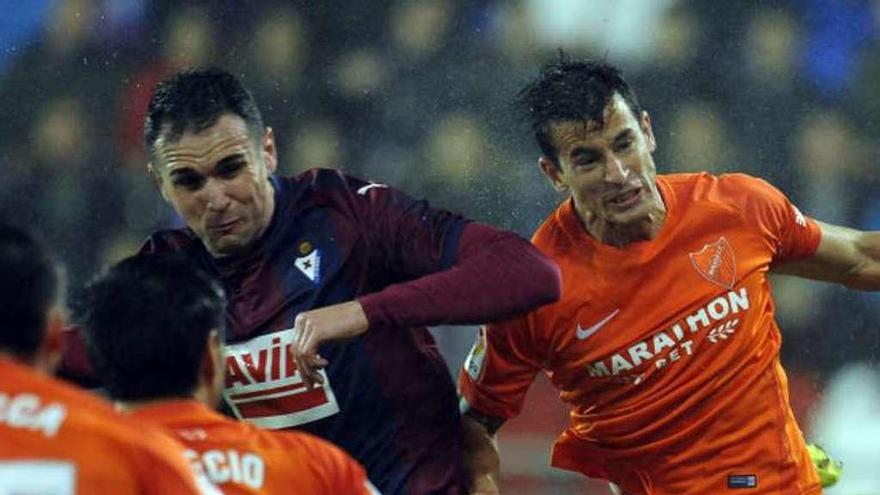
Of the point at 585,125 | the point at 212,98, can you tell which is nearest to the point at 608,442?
the point at 585,125

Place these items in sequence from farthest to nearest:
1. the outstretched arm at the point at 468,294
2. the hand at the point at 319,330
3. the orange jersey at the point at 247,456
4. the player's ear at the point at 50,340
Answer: the outstretched arm at the point at 468,294, the hand at the point at 319,330, the orange jersey at the point at 247,456, the player's ear at the point at 50,340

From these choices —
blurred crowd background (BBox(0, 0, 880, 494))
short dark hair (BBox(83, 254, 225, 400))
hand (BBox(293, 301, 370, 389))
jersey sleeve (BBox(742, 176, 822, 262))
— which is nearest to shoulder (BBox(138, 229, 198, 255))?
hand (BBox(293, 301, 370, 389))

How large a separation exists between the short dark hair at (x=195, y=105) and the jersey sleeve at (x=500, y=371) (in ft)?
1.90

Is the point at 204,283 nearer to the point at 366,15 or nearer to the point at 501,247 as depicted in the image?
the point at 501,247

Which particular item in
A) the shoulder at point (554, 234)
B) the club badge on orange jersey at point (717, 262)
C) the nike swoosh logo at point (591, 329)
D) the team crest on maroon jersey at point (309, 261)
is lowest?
the nike swoosh logo at point (591, 329)

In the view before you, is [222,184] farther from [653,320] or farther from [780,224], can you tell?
[780,224]

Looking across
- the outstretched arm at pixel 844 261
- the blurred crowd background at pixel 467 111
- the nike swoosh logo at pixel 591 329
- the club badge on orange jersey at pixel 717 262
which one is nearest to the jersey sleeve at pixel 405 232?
the nike swoosh logo at pixel 591 329

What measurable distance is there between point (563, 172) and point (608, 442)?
511 millimetres

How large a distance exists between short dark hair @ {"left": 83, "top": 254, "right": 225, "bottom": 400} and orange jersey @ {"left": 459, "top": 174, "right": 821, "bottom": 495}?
0.96 metres

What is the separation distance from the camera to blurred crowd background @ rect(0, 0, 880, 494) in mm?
4109

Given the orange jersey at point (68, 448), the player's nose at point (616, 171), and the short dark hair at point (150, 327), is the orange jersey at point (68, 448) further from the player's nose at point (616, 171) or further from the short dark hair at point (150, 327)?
the player's nose at point (616, 171)

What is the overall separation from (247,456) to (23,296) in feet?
1.14

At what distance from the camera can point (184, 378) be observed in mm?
1873

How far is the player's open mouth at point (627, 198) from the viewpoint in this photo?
2.78m
